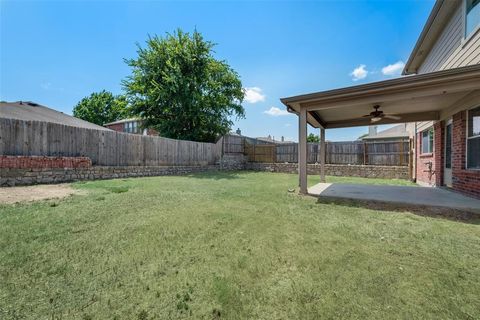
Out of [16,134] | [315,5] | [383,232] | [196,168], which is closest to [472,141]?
[383,232]

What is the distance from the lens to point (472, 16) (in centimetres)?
473

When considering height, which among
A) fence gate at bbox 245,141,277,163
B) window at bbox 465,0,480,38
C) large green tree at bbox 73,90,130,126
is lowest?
fence gate at bbox 245,141,277,163

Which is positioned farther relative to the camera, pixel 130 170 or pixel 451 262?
pixel 130 170

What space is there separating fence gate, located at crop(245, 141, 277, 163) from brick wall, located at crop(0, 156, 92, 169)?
10.2m

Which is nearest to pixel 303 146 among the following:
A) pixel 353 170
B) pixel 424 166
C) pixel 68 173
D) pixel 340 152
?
pixel 424 166

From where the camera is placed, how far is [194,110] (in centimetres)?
1496

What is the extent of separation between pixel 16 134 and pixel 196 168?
8016 mm

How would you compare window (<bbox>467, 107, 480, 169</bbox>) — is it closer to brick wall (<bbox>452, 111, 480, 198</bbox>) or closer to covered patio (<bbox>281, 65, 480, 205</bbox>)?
brick wall (<bbox>452, 111, 480, 198</bbox>)

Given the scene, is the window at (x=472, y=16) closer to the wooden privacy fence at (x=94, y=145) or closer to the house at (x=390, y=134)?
the wooden privacy fence at (x=94, y=145)

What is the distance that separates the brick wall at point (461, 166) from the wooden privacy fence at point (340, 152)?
14.9 feet

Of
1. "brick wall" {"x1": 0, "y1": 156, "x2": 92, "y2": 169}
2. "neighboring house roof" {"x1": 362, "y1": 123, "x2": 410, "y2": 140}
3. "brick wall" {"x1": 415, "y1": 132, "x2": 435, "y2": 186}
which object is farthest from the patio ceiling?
"neighboring house roof" {"x1": 362, "y1": 123, "x2": 410, "y2": 140}

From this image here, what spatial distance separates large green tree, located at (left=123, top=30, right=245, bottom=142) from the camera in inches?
562

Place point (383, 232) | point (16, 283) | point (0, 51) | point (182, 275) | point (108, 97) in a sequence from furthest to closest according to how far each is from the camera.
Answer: point (108, 97) → point (0, 51) → point (383, 232) → point (182, 275) → point (16, 283)

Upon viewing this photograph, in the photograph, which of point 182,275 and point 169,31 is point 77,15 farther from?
point 182,275
